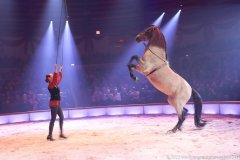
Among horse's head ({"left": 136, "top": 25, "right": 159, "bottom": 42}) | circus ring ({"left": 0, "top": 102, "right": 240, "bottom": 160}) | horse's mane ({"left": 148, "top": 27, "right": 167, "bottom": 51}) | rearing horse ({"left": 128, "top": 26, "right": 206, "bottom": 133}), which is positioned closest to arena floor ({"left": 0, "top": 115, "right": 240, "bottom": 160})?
circus ring ({"left": 0, "top": 102, "right": 240, "bottom": 160})

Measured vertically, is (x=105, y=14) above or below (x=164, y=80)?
above

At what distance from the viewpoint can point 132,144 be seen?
22.5ft

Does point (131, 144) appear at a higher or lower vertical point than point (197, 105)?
lower

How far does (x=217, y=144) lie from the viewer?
6.45 metres

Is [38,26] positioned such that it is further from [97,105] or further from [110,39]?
[97,105]

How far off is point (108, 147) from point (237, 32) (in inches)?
518

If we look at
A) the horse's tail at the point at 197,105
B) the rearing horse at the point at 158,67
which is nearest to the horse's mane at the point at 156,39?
the rearing horse at the point at 158,67

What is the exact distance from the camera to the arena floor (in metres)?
5.78

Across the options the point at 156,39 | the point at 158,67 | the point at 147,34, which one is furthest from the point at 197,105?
the point at 147,34

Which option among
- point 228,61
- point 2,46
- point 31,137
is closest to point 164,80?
point 31,137

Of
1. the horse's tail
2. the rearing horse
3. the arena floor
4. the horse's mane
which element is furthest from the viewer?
the horse's tail

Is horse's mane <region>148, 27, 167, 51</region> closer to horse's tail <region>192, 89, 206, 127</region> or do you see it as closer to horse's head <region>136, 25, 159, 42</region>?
horse's head <region>136, 25, 159, 42</region>

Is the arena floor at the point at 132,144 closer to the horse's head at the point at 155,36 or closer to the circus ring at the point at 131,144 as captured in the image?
the circus ring at the point at 131,144

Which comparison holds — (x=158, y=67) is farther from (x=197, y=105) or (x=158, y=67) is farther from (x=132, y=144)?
(x=132, y=144)
